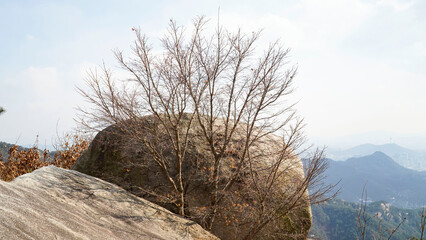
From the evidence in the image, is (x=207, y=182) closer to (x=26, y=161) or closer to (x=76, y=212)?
(x=76, y=212)

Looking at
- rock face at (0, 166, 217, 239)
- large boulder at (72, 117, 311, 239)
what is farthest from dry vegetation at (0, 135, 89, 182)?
rock face at (0, 166, 217, 239)

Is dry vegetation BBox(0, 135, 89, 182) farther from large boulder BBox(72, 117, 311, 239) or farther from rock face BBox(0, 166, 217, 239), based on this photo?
rock face BBox(0, 166, 217, 239)

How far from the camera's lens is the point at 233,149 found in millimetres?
7754

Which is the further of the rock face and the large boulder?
the large boulder

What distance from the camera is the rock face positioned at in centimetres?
336

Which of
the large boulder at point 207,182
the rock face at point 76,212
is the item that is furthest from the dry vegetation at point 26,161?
the rock face at point 76,212

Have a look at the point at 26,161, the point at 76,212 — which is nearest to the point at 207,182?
the point at 76,212

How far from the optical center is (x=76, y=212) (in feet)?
14.5

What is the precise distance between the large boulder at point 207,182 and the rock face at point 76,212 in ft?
4.32

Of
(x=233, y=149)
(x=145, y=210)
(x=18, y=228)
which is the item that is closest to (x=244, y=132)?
(x=233, y=149)

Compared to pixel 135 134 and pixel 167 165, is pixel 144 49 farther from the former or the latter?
pixel 167 165

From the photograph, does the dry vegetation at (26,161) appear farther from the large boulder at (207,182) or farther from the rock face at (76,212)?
the rock face at (76,212)

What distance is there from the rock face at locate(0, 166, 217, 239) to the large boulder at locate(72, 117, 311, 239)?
4.32ft

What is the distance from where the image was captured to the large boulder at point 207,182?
293 inches
